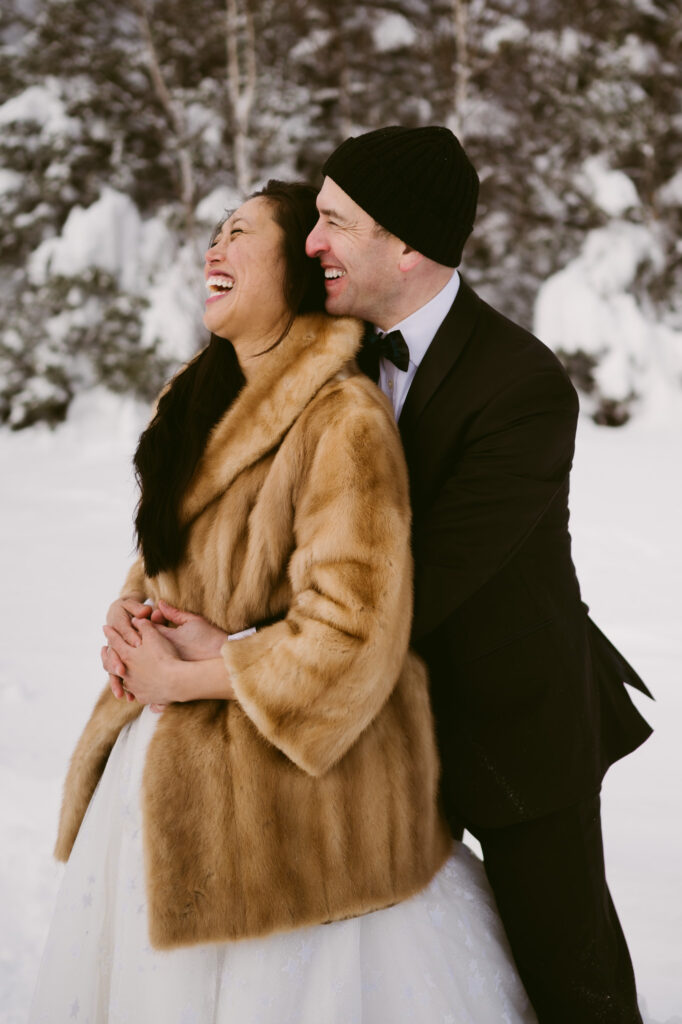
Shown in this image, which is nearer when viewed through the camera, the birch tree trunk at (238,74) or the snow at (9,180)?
the birch tree trunk at (238,74)

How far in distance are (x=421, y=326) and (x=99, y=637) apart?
425 centimetres

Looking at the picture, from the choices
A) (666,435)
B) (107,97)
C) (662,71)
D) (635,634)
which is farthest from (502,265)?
(635,634)

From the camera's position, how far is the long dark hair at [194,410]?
180 centimetres

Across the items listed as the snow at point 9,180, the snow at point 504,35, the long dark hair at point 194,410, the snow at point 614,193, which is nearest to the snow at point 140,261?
the snow at point 9,180

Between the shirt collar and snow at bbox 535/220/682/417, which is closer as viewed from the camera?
the shirt collar

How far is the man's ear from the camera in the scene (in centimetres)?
186

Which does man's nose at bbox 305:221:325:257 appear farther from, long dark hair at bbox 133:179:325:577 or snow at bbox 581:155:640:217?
snow at bbox 581:155:640:217

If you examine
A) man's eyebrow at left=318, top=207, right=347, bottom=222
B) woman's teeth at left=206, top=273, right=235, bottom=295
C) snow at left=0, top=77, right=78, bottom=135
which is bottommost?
snow at left=0, top=77, right=78, bottom=135

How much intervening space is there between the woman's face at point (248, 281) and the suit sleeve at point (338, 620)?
34 cm

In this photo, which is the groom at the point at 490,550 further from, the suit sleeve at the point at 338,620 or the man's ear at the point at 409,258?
the suit sleeve at the point at 338,620

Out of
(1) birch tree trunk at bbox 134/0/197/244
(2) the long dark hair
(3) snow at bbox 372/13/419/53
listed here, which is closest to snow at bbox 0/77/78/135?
(1) birch tree trunk at bbox 134/0/197/244

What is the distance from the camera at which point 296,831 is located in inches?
63.9

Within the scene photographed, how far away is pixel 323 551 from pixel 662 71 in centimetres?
1357

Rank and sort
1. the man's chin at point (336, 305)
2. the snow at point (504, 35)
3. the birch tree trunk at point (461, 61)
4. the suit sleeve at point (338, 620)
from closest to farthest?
the suit sleeve at point (338, 620)
the man's chin at point (336, 305)
the birch tree trunk at point (461, 61)
the snow at point (504, 35)
